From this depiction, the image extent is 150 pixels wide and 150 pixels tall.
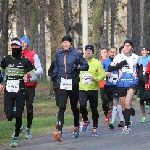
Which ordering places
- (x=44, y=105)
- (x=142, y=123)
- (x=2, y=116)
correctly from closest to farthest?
(x=142, y=123) < (x=2, y=116) < (x=44, y=105)

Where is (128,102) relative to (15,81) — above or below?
below

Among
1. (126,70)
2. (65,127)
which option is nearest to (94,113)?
(126,70)

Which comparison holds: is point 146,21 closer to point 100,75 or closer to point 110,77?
point 110,77

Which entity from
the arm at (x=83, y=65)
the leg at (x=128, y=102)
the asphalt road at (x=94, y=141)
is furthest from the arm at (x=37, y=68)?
the leg at (x=128, y=102)

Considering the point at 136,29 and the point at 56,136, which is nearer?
the point at 56,136

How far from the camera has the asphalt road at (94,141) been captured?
12345mm

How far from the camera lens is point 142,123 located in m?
18.1

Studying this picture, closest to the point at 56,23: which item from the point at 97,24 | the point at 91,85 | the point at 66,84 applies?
the point at 97,24

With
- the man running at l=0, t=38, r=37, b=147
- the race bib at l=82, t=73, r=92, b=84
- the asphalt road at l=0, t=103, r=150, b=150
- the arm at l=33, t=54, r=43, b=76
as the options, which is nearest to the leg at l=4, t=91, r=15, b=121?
the man running at l=0, t=38, r=37, b=147

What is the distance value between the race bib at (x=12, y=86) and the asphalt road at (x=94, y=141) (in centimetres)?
104

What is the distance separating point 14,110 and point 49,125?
14.8ft

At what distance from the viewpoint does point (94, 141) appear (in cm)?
1347

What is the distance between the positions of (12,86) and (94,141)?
2.05 meters

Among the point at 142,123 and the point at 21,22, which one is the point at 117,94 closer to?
the point at 142,123
